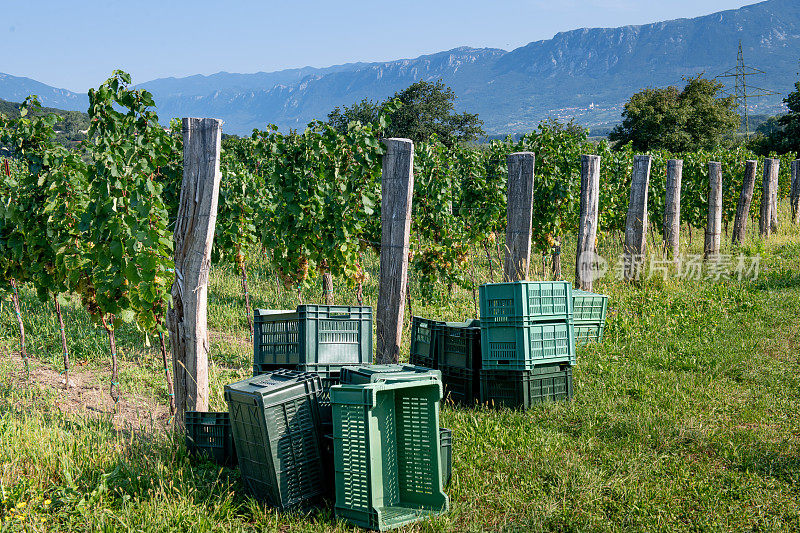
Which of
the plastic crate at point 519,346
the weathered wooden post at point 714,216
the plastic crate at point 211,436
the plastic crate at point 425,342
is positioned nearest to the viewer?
the plastic crate at point 211,436

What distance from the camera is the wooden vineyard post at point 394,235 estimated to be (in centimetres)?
520

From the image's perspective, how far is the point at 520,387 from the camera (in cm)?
485

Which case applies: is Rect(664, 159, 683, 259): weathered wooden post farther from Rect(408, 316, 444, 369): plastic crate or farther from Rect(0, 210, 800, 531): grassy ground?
Rect(408, 316, 444, 369): plastic crate

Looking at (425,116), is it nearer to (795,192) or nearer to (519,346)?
(795,192)

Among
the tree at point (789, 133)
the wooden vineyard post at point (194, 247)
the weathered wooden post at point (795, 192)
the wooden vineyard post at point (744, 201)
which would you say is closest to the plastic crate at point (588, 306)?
the wooden vineyard post at point (194, 247)

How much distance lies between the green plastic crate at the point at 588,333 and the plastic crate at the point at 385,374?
3543 mm

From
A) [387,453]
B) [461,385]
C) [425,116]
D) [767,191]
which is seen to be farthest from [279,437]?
[425,116]

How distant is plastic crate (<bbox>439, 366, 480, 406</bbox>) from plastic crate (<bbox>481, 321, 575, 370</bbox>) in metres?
0.17

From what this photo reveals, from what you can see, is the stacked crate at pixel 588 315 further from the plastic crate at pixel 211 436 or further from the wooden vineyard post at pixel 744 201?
the wooden vineyard post at pixel 744 201

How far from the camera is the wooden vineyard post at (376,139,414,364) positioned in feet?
17.0

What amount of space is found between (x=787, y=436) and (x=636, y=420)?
1025mm

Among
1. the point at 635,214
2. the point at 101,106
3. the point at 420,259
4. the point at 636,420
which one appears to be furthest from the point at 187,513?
the point at 635,214

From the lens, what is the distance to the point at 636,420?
4500 millimetres

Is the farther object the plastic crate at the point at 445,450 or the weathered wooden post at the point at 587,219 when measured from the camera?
the weathered wooden post at the point at 587,219
